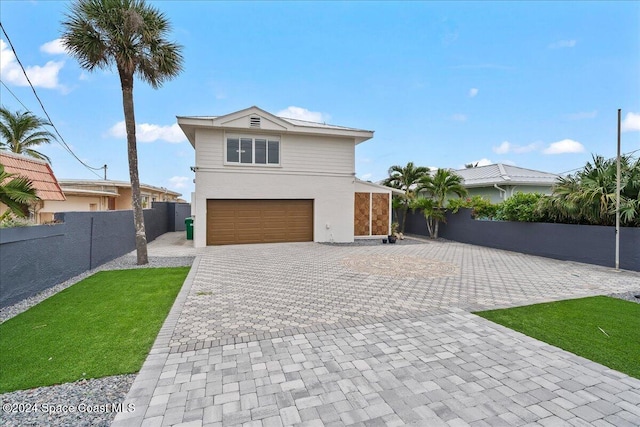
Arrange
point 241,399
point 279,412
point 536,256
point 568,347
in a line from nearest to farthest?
point 279,412 < point 241,399 < point 568,347 < point 536,256

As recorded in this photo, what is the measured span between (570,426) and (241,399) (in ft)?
9.45

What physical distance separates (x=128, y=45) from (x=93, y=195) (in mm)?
15488

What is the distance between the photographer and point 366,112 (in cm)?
2022

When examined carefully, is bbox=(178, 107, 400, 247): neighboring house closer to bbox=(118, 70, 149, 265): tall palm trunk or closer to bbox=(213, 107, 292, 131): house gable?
bbox=(213, 107, 292, 131): house gable

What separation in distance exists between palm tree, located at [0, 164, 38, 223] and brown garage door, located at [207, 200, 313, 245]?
7741 millimetres

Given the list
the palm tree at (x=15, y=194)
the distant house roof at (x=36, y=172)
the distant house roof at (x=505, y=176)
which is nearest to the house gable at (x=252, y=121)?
the distant house roof at (x=36, y=172)

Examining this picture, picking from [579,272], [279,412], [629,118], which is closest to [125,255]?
[279,412]

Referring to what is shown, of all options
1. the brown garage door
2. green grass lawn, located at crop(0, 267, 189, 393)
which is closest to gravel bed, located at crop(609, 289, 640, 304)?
green grass lawn, located at crop(0, 267, 189, 393)

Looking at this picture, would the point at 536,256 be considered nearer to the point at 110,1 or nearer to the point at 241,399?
the point at 241,399

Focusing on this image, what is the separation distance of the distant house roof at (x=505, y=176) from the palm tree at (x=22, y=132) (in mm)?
27549

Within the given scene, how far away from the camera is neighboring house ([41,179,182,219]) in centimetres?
1812

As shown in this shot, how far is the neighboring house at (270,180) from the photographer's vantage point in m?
13.7

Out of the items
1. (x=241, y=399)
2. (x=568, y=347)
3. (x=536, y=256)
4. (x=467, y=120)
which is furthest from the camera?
(x=467, y=120)

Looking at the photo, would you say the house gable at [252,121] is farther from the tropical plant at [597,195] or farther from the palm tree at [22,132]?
the palm tree at [22,132]
